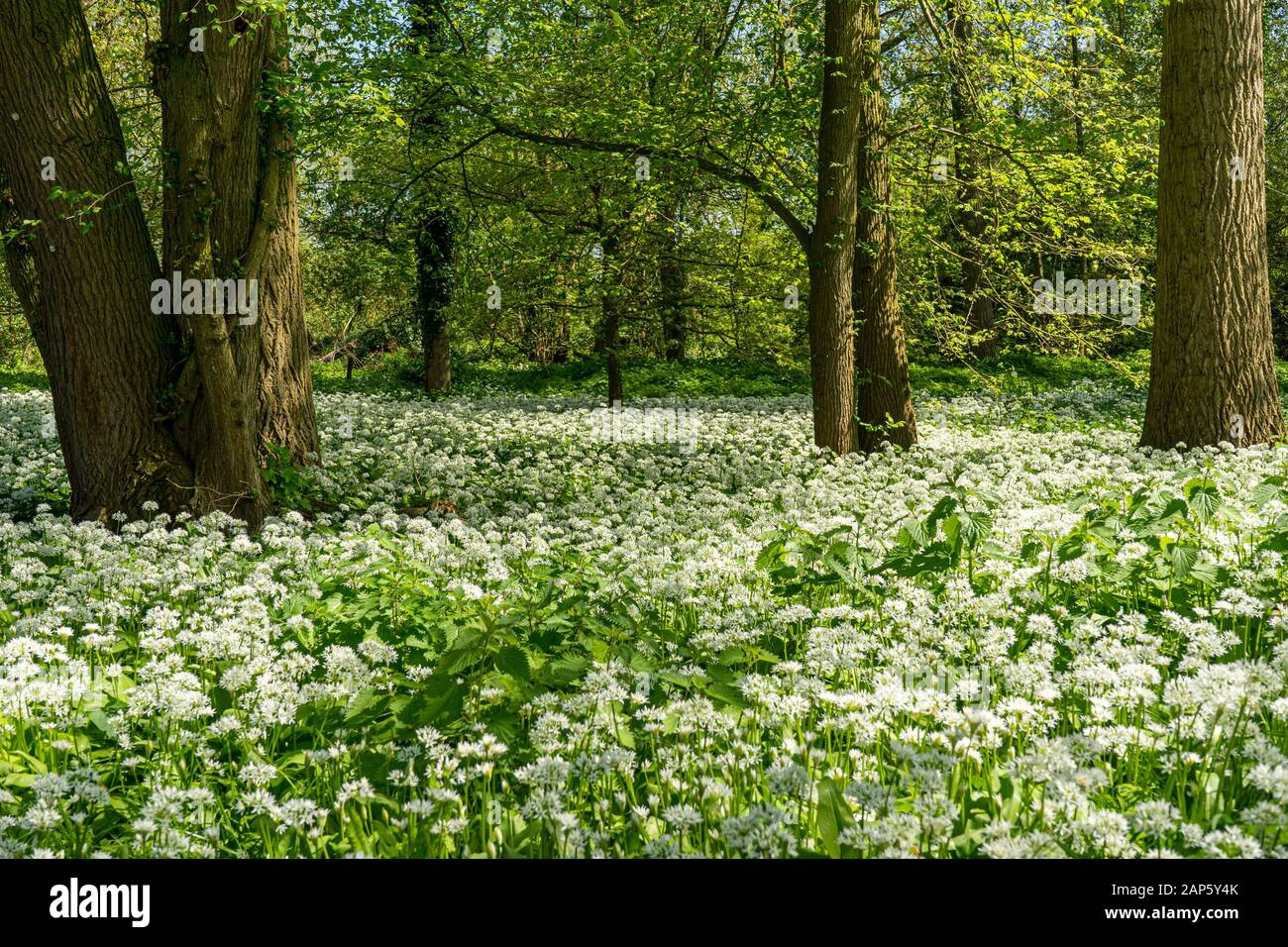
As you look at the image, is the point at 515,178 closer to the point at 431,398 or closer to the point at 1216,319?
the point at 431,398

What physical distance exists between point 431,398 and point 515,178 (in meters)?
6.03

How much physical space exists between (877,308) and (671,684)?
8315 mm

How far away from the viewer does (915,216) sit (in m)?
12.3

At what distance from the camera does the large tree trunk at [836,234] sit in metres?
9.48

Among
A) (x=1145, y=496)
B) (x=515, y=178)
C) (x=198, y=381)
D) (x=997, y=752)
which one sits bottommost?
(x=997, y=752)

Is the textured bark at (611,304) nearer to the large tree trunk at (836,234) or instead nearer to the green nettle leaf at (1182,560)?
the large tree trunk at (836,234)
